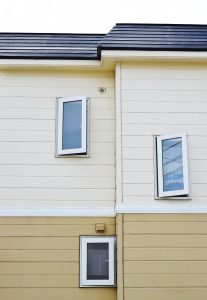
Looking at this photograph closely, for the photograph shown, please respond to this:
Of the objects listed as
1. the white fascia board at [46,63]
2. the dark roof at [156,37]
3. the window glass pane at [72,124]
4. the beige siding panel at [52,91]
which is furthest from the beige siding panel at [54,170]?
the dark roof at [156,37]

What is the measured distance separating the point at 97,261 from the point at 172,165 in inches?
66.2

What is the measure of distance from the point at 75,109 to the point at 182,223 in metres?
2.32

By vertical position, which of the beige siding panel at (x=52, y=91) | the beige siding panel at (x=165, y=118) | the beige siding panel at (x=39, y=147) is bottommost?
the beige siding panel at (x=39, y=147)

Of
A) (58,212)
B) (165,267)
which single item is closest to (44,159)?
(58,212)

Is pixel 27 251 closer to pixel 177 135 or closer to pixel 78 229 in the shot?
pixel 78 229

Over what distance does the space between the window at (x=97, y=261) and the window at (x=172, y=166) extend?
1.04 meters

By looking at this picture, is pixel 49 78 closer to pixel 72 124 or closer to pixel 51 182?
pixel 72 124

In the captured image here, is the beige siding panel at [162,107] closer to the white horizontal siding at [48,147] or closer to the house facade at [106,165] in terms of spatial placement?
the house facade at [106,165]

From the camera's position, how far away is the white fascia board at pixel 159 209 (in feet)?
→ 21.7

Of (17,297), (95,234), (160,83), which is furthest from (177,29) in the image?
(17,297)

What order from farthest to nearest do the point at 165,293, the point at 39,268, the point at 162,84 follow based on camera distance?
1. the point at 162,84
2. the point at 39,268
3. the point at 165,293

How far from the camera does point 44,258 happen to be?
6.75m

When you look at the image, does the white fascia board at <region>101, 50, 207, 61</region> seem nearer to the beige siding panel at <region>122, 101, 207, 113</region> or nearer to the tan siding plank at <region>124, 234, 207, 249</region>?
the beige siding panel at <region>122, 101, 207, 113</region>

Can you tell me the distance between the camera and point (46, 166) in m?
7.14
